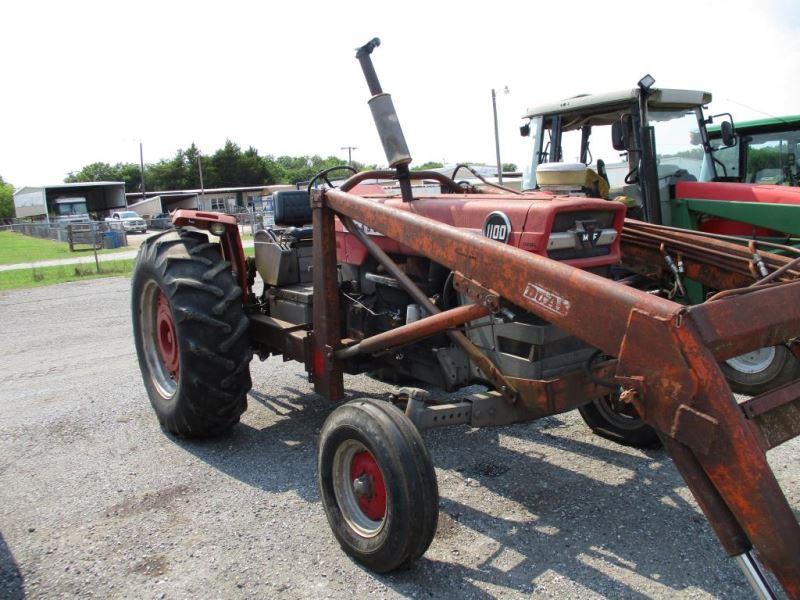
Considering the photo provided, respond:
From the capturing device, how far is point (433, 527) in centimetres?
261

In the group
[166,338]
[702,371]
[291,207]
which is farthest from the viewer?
[291,207]

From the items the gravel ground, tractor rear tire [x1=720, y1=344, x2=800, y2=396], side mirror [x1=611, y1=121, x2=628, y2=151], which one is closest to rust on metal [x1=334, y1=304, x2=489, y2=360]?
the gravel ground

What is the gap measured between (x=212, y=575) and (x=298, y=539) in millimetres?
428

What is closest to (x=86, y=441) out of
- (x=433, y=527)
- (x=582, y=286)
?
(x=433, y=527)

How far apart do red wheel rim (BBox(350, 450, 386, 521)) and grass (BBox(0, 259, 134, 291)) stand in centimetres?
1198

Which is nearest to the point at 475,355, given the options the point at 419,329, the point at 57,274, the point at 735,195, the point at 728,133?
the point at 419,329

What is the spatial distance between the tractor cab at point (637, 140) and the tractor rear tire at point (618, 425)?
73.2 inches

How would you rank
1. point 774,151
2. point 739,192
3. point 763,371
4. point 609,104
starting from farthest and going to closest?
point 774,151, point 609,104, point 739,192, point 763,371

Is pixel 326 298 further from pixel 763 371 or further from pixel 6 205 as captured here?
pixel 6 205

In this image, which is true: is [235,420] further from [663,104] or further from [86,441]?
[663,104]

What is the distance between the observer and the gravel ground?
2.72 meters

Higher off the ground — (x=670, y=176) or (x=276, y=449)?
(x=670, y=176)

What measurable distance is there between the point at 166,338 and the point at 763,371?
4.46 metres

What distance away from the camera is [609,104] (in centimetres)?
605
